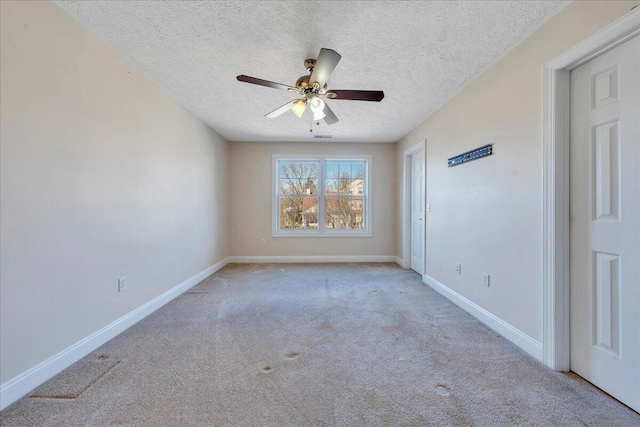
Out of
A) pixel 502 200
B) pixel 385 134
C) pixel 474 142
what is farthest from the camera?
pixel 385 134

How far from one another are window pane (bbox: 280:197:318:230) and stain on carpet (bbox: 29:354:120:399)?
3.79 metres

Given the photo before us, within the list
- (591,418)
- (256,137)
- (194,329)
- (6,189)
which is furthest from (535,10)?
(256,137)

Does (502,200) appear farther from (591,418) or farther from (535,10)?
(591,418)

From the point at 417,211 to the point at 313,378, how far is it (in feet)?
11.3

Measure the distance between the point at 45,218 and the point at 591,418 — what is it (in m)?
3.34

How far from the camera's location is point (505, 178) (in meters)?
2.25

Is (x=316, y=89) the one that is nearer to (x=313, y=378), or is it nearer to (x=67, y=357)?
(x=313, y=378)

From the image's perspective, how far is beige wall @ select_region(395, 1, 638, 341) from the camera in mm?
1873

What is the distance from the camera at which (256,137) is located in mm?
4918

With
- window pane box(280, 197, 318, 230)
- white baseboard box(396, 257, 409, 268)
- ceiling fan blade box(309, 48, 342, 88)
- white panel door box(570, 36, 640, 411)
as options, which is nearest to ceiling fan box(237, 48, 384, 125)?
ceiling fan blade box(309, 48, 342, 88)

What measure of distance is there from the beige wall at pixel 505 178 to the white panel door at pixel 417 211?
2.90 ft

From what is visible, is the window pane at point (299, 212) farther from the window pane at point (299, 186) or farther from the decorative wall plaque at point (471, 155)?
the decorative wall plaque at point (471, 155)

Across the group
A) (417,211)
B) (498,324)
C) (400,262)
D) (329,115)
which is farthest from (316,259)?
(498,324)

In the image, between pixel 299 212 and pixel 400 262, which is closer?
pixel 400 262
